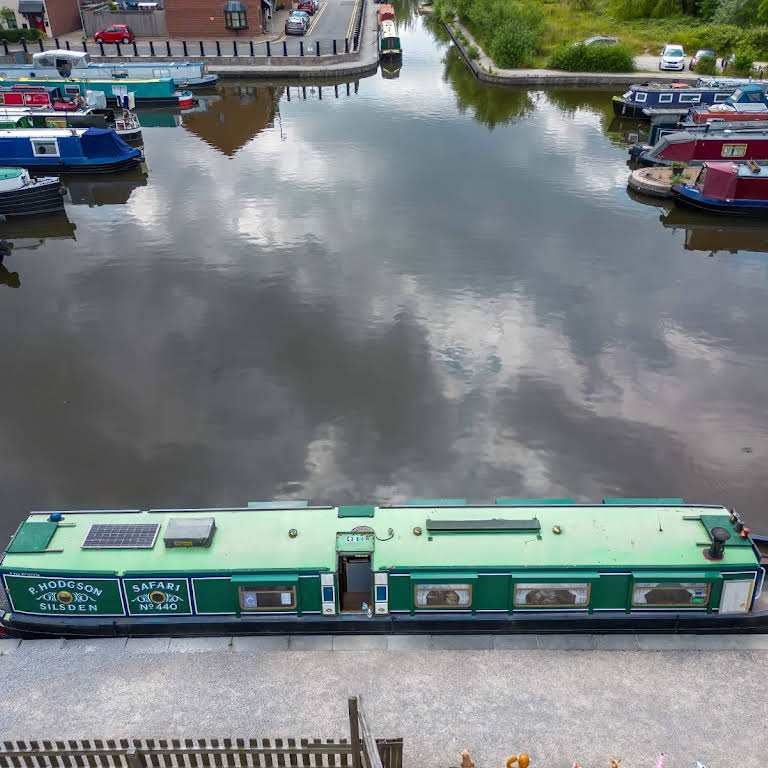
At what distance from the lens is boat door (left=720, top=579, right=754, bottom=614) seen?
15.3 metres

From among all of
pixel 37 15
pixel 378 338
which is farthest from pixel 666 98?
pixel 37 15

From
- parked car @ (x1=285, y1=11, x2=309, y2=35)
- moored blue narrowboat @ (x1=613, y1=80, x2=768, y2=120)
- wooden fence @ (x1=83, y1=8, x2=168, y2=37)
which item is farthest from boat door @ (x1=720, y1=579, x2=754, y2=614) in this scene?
wooden fence @ (x1=83, y1=8, x2=168, y2=37)

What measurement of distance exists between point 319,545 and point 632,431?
483 inches

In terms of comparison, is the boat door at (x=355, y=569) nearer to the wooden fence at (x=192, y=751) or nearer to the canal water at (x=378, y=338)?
the wooden fence at (x=192, y=751)

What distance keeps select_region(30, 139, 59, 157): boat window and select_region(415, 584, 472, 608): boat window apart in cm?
4183

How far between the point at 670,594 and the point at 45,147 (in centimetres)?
4543

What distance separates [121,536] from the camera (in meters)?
15.8

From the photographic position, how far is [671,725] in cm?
1388

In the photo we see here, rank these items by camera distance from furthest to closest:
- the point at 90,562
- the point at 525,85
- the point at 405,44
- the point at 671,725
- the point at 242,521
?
the point at 405,44 → the point at 525,85 → the point at 242,521 → the point at 90,562 → the point at 671,725

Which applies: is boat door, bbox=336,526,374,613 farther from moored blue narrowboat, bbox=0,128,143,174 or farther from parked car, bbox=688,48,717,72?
parked car, bbox=688,48,717,72

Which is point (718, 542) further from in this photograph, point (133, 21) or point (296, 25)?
point (133, 21)

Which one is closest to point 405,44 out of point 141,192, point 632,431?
point 141,192

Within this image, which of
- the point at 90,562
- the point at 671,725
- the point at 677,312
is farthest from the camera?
the point at 677,312

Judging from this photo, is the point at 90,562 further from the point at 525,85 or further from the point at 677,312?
the point at 525,85
